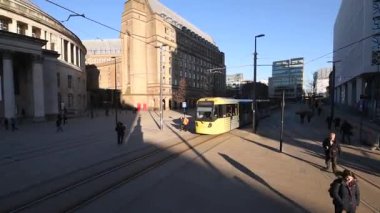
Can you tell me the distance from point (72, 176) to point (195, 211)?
225 inches

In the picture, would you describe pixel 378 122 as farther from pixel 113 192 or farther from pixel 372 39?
pixel 113 192

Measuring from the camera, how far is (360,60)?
50.4 metres

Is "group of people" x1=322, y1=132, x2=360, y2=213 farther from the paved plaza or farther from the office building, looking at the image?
the office building

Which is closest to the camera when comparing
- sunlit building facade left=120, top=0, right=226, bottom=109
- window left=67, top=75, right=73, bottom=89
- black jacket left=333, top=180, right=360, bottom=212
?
black jacket left=333, top=180, right=360, bottom=212

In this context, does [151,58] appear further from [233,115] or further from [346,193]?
[346,193]

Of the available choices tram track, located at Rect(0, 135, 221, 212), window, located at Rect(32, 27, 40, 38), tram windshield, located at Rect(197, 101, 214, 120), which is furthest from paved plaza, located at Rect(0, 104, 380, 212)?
window, located at Rect(32, 27, 40, 38)

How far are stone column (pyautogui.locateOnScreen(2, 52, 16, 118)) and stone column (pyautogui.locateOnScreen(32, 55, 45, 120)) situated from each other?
12.4ft

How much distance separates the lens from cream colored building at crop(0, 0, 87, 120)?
38.3m

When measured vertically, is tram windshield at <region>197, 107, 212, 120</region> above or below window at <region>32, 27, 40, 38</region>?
below

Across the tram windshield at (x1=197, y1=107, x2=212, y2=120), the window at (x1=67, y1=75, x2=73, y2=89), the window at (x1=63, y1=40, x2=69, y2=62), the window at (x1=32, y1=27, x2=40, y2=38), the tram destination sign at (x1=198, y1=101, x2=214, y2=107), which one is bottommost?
the tram windshield at (x1=197, y1=107, x2=212, y2=120)

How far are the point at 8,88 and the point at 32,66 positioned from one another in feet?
16.8

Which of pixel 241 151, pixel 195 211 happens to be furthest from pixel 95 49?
pixel 195 211

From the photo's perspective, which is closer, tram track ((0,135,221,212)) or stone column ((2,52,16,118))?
tram track ((0,135,221,212))

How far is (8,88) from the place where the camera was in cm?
3822
